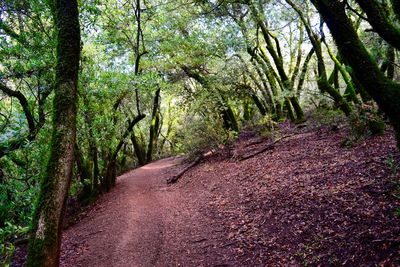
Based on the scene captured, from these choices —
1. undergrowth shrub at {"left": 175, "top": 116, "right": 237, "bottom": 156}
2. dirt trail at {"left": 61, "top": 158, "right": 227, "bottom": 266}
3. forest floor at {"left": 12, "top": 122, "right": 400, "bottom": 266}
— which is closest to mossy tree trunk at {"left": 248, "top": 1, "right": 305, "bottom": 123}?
forest floor at {"left": 12, "top": 122, "right": 400, "bottom": 266}

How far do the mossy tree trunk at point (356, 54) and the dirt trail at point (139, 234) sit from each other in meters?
4.36

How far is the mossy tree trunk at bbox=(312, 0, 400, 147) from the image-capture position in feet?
12.3

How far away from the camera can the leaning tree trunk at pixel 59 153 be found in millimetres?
3455

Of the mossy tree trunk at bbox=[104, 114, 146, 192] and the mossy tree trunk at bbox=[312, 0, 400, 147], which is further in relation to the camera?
the mossy tree trunk at bbox=[104, 114, 146, 192]

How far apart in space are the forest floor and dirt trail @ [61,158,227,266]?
3cm

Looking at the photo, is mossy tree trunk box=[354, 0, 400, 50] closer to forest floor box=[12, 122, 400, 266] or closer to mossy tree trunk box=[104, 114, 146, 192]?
forest floor box=[12, 122, 400, 266]

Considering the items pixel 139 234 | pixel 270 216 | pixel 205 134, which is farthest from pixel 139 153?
pixel 270 216

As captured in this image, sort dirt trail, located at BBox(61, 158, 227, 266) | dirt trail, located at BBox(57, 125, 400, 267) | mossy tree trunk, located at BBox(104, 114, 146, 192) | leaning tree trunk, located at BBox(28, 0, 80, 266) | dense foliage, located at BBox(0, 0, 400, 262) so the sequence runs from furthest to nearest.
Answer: mossy tree trunk, located at BBox(104, 114, 146, 192) < dense foliage, located at BBox(0, 0, 400, 262) < dirt trail, located at BBox(61, 158, 227, 266) < dirt trail, located at BBox(57, 125, 400, 267) < leaning tree trunk, located at BBox(28, 0, 80, 266)

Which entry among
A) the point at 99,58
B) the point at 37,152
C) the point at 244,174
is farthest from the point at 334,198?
the point at 99,58

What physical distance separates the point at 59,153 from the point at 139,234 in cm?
484

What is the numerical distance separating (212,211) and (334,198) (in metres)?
3.55

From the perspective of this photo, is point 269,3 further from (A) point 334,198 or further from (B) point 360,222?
(B) point 360,222

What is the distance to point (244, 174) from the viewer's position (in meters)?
10.3

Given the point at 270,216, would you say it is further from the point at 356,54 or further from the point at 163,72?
the point at 163,72
